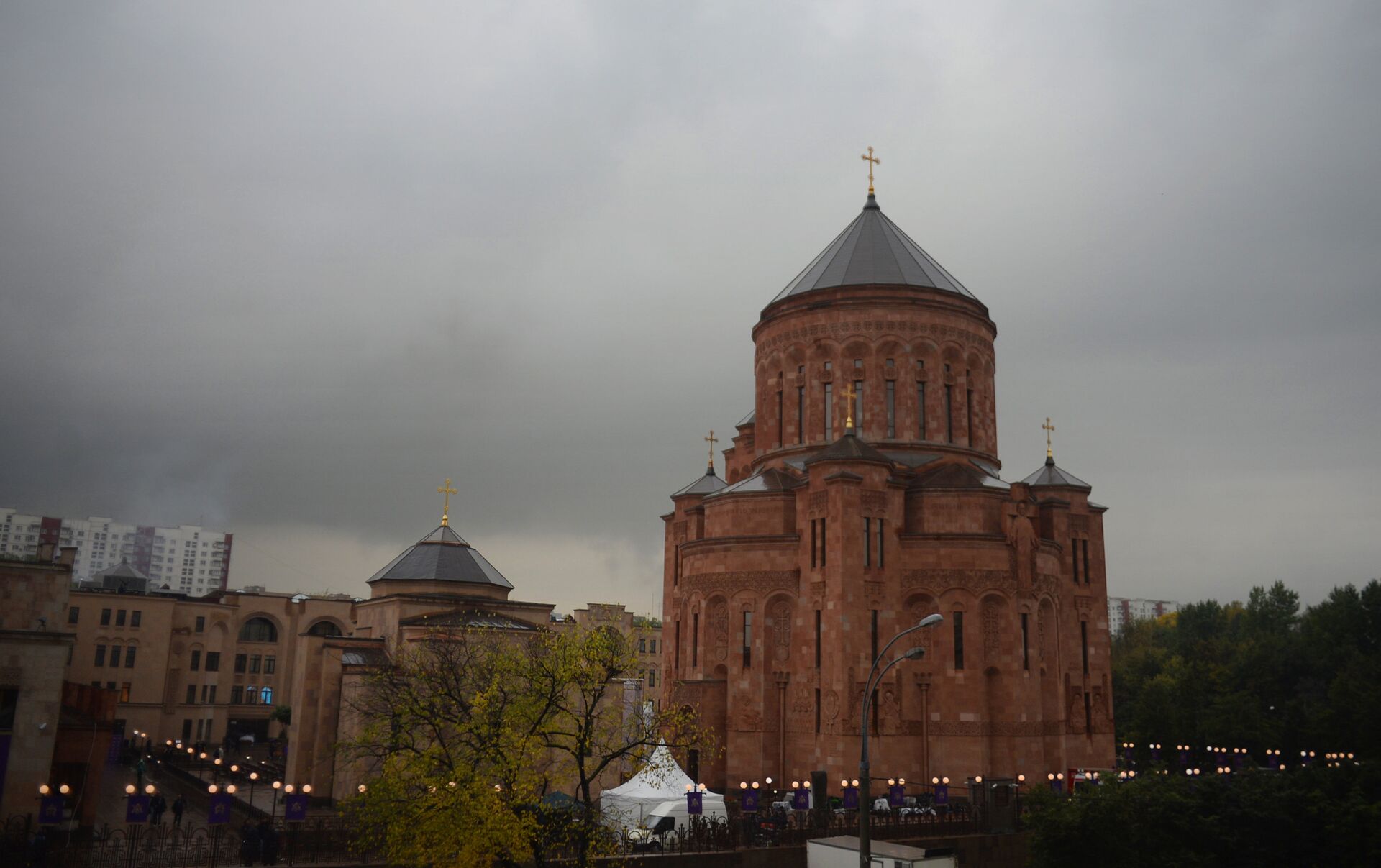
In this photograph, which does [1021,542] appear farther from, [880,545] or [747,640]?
[747,640]

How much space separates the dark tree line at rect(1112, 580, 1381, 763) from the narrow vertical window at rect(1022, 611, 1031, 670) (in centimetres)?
2597

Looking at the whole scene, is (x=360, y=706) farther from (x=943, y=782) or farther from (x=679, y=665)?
(x=943, y=782)

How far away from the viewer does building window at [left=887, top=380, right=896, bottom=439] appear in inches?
1722

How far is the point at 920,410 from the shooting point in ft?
145

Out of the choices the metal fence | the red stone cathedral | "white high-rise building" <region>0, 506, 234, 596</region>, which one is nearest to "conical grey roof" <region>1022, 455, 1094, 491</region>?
the red stone cathedral

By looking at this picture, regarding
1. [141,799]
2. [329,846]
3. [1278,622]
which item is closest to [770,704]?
[329,846]

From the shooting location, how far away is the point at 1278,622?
8850 centimetres

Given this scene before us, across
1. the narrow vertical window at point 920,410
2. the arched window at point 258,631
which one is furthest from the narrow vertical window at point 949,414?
the arched window at point 258,631

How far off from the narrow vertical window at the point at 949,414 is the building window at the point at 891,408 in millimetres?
2261

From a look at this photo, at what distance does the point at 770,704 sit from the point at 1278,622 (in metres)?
68.1

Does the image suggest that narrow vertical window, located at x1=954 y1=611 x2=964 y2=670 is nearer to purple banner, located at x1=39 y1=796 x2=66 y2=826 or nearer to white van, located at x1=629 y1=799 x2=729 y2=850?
white van, located at x1=629 y1=799 x2=729 y2=850

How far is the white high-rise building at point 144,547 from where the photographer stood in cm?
14362

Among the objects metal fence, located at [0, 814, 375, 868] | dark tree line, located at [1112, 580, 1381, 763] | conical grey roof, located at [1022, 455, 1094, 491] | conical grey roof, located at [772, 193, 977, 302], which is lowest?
metal fence, located at [0, 814, 375, 868]

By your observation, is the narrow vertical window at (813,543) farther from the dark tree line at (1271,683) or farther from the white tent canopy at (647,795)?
the dark tree line at (1271,683)
